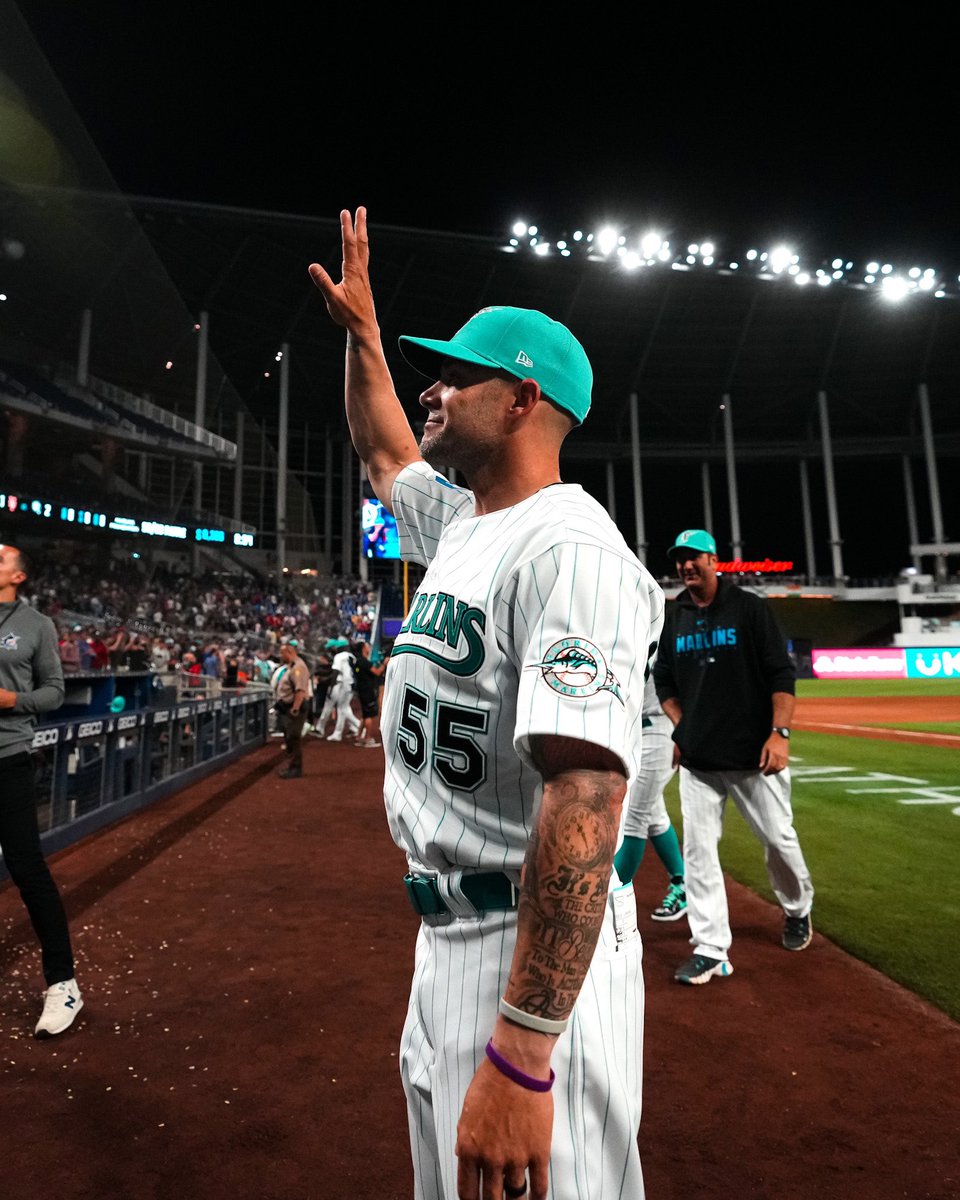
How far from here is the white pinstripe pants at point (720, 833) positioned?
14.1 feet

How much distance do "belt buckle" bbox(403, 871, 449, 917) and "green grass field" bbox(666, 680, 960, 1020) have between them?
3.49 metres

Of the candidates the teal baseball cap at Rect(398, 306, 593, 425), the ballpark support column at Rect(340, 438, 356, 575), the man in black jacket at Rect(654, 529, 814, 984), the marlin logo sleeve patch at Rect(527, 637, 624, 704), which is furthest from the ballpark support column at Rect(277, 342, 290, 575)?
the marlin logo sleeve patch at Rect(527, 637, 624, 704)

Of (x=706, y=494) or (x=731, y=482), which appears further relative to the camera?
(x=706, y=494)

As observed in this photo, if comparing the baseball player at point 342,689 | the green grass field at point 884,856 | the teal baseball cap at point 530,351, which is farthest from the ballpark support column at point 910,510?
the teal baseball cap at point 530,351

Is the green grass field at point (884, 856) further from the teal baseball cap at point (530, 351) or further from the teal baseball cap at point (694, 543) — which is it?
the teal baseball cap at point (530, 351)

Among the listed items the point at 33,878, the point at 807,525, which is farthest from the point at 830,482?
the point at 33,878

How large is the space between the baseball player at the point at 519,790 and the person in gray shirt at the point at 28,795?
2914 mm

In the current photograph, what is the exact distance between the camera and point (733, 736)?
4.45 metres

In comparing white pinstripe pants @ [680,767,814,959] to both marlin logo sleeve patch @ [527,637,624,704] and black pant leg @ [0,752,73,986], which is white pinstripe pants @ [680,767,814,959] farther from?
marlin logo sleeve patch @ [527,637,624,704]

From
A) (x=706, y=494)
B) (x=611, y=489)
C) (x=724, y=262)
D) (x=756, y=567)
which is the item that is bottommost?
(x=756, y=567)

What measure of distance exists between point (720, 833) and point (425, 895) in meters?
3.42

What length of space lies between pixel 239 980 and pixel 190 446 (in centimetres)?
3753

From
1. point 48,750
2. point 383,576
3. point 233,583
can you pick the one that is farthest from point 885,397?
point 48,750

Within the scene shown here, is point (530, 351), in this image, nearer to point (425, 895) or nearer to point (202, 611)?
point (425, 895)
